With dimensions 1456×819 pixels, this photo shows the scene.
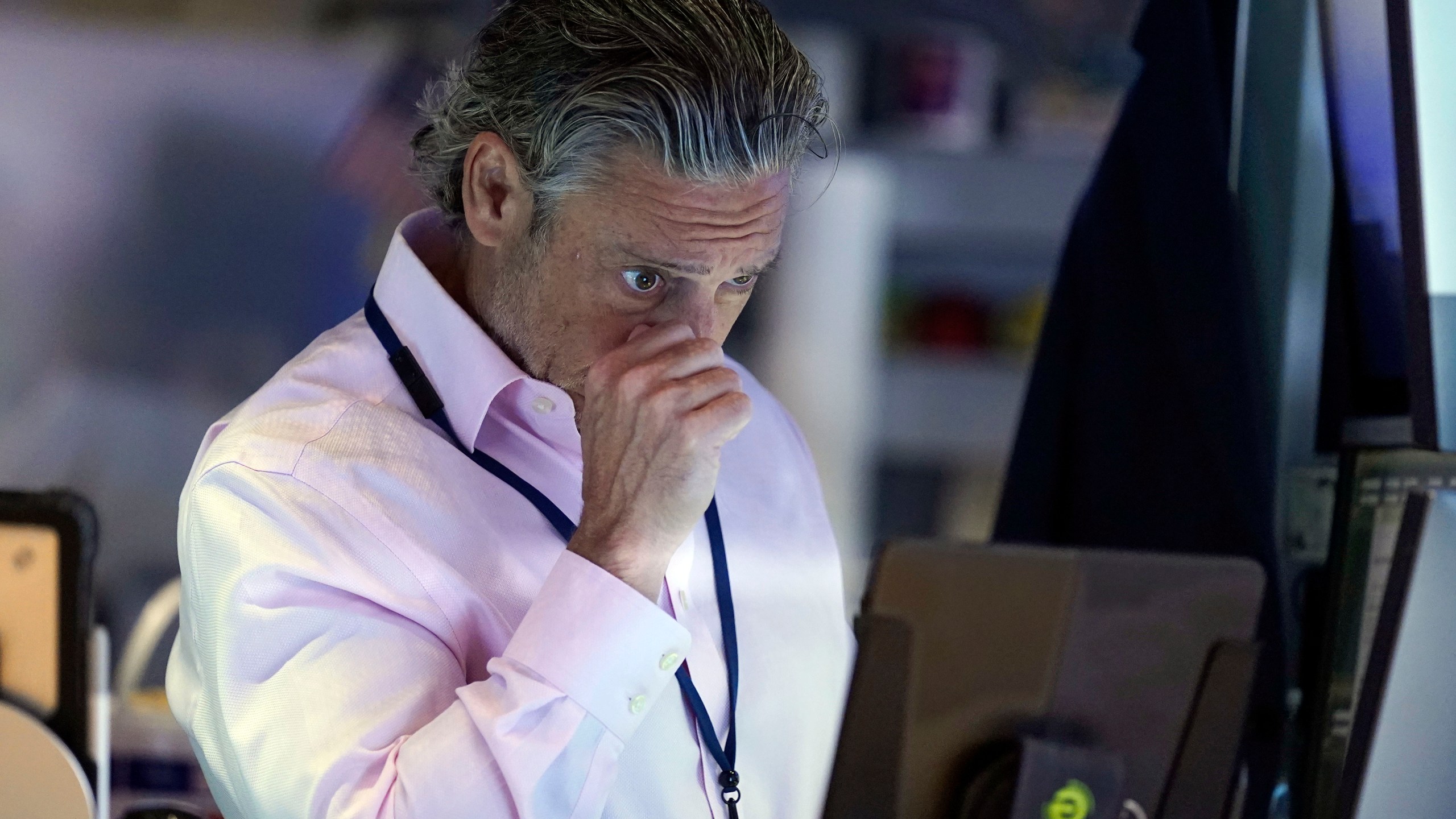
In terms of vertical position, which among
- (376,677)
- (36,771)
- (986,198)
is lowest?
(36,771)

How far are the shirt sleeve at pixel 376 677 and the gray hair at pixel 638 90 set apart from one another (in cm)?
33

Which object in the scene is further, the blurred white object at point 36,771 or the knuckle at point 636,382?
the blurred white object at point 36,771

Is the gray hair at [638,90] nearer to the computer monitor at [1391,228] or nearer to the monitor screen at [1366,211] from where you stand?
the computer monitor at [1391,228]

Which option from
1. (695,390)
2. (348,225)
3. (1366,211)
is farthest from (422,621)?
(348,225)

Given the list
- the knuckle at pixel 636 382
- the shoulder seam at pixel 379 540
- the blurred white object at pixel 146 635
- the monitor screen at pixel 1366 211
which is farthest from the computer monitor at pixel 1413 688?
the blurred white object at pixel 146 635

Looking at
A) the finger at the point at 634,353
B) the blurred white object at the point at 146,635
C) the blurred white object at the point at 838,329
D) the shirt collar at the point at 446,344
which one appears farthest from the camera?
the blurred white object at the point at 838,329

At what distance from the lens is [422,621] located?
104cm

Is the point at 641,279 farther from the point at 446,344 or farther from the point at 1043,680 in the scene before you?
the point at 1043,680

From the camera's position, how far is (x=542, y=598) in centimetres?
100

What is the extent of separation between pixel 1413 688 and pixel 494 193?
0.90 m

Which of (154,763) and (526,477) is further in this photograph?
(154,763)

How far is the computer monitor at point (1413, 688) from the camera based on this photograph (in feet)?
3.61

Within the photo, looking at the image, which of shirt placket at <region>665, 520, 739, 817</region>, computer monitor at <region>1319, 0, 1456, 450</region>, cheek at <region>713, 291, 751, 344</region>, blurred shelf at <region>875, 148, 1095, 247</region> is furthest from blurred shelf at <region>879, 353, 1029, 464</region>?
cheek at <region>713, 291, 751, 344</region>

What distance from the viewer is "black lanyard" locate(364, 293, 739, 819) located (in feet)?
3.79
